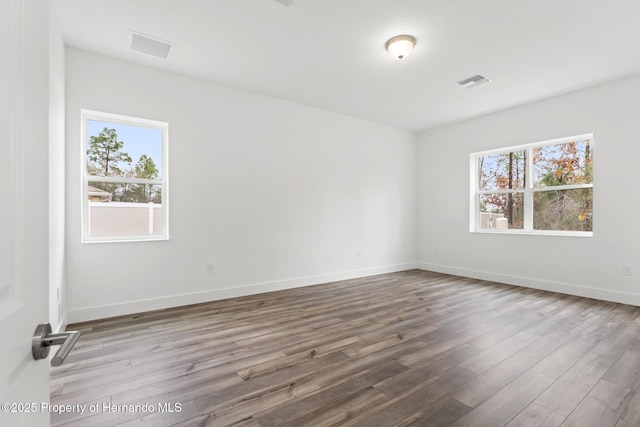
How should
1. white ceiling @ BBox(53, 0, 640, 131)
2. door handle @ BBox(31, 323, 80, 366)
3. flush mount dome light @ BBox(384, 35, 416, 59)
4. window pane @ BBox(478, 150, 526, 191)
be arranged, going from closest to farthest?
door handle @ BBox(31, 323, 80, 366) → white ceiling @ BBox(53, 0, 640, 131) → flush mount dome light @ BBox(384, 35, 416, 59) → window pane @ BBox(478, 150, 526, 191)

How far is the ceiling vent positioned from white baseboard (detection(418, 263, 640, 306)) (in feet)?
18.4

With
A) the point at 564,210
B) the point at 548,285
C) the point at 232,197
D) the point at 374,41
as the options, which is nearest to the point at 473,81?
the point at 374,41

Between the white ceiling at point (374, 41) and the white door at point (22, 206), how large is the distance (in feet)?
7.86

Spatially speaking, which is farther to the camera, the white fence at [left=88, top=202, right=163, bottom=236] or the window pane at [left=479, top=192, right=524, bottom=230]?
the window pane at [left=479, top=192, right=524, bottom=230]

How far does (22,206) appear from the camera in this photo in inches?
22.4

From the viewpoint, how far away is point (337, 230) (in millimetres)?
5172

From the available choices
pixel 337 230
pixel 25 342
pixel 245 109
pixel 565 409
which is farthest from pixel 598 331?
pixel 245 109

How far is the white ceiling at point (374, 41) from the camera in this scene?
2.59 metres

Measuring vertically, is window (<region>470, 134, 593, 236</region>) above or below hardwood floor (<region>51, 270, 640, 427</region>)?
above

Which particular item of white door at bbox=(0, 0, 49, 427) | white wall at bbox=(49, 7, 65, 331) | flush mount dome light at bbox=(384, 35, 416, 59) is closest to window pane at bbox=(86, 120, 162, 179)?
white wall at bbox=(49, 7, 65, 331)

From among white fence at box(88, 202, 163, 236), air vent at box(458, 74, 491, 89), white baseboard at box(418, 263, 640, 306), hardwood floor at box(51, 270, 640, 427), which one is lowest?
hardwood floor at box(51, 270, 640, 427)

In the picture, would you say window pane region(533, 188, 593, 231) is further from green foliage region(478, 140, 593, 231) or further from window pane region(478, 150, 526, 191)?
window pane region(478, 150, 526, 191)

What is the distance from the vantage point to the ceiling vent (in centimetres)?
298

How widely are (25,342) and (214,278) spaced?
11.5ft
